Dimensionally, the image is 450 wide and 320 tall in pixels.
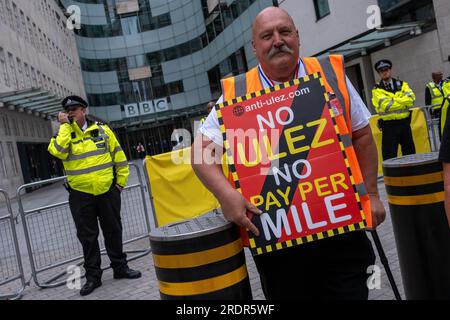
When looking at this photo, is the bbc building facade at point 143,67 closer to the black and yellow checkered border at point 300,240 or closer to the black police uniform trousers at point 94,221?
the black police uniform trousers at point 94,221

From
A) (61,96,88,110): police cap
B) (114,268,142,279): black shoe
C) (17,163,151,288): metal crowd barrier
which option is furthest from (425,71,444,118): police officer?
(61,96,88,110): police cap

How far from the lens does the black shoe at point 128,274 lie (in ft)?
17.8

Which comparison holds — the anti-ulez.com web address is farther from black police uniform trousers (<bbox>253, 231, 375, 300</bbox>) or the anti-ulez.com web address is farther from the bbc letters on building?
the bbc letters on building

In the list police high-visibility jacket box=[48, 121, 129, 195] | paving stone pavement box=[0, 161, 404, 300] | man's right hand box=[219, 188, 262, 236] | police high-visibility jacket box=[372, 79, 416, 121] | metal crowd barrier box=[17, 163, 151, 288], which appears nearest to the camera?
man's right hand box=[219, 188, 262, 236]

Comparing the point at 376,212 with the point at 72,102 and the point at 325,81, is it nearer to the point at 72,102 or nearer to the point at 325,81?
the point at 325,81

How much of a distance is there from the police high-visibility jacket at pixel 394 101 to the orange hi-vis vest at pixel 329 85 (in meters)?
5.49

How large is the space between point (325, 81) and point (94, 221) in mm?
3838

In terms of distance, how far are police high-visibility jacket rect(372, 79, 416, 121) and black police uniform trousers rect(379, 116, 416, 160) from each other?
102 mm

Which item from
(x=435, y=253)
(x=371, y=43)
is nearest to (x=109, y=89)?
(x=371, y=43)

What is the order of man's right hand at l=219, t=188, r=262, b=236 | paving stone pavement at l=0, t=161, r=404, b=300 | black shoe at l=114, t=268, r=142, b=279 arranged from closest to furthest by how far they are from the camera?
man's right hand at l=219, t=188, r=262, b=236 < paving stone pavement at l=0, t=161, r=404, b=300 < black shoe at l=114, t=268, r=142, b=279

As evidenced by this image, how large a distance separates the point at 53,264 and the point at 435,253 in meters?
4.95

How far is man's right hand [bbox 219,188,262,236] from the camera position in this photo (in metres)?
2.06
